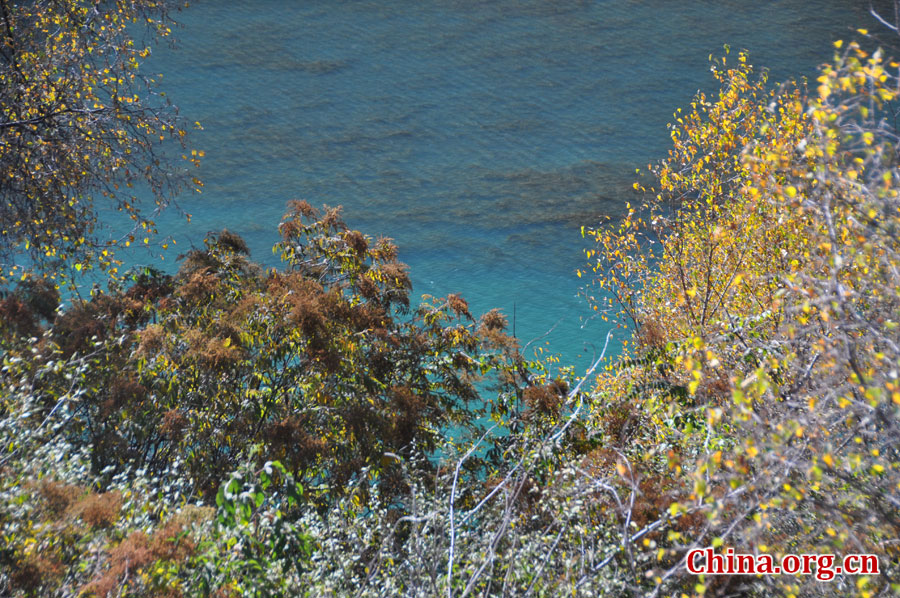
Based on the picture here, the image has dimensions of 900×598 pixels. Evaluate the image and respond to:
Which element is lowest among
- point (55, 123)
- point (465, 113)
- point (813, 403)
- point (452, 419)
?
point (465, 113)

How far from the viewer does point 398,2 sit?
43250mm

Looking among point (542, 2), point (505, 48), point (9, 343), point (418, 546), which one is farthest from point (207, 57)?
point (418, 546)

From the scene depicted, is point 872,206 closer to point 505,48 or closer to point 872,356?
point 872,356

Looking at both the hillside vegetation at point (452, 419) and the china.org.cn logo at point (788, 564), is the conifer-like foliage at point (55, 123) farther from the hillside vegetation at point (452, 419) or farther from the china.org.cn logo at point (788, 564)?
the china.org.cn logo at point (788, 564)

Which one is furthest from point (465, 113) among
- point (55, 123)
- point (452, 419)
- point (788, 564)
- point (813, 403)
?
point (813, 403)

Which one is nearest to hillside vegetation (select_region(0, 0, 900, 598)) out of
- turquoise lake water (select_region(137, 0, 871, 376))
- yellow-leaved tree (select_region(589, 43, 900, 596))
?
yellow-leaved tree (select_region(589, 43, 900, 596))

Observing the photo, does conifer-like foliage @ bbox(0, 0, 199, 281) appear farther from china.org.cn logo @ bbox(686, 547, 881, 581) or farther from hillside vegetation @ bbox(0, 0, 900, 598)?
china.org.cn logo @ bbox(686, 547, 881, 581)

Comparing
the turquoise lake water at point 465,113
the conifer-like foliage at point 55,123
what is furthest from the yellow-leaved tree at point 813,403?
the turquoise lake water at point 465,113

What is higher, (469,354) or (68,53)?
(68,53)

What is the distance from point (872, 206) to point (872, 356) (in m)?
0.95

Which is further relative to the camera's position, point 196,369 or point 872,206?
point 196,369

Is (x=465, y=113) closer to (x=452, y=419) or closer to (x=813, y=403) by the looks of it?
(x=452, y=419)

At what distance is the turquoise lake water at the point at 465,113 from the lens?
2598 centimetres

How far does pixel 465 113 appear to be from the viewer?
35.2 meters
